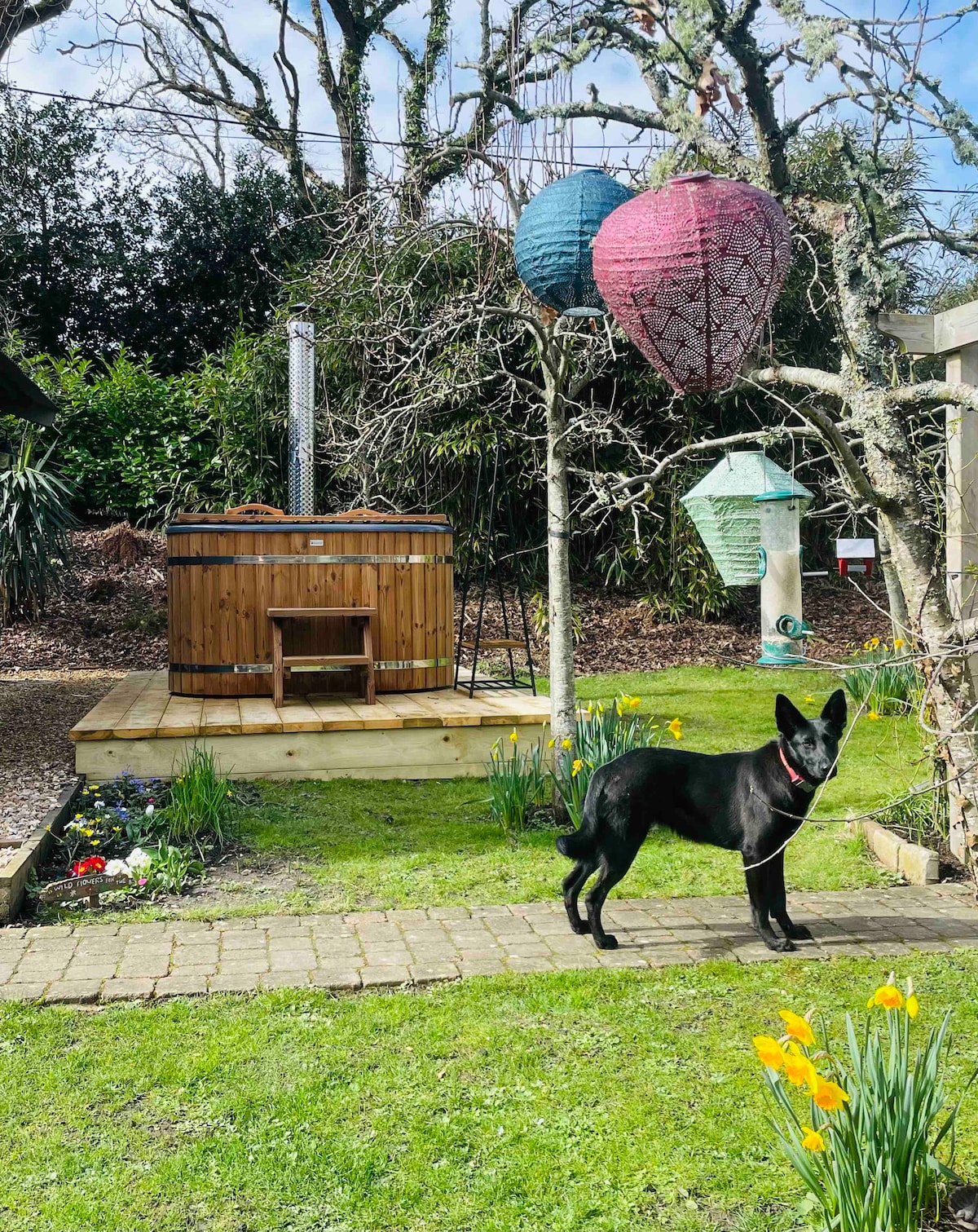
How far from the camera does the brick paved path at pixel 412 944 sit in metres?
3.32

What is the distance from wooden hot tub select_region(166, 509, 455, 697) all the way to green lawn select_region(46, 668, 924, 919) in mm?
1140

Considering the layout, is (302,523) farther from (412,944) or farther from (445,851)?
(412,944)

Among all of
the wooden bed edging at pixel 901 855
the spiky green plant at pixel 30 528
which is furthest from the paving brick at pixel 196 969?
the spiky green plant at pixel 30 528

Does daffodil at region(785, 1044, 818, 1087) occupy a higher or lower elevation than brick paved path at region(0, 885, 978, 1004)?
higher

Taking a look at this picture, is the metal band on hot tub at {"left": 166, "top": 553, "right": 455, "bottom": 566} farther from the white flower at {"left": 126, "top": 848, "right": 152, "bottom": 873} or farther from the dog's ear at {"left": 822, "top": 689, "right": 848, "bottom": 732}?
the dog's ear at {"left": 822, "top": 689, "right": 848, "bottom": 732}

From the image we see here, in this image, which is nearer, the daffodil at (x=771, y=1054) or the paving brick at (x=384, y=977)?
the daffodil at (x=771, y=1054)

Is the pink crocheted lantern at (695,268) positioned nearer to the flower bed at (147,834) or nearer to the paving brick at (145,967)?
the paving brick at (145,967)

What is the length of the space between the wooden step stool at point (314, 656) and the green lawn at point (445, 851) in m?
0.78

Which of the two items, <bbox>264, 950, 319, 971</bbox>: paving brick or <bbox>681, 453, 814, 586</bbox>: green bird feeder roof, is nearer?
<bbox>264, 950, 319, 971</bbox>: paving brick

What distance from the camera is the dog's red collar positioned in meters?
3.51

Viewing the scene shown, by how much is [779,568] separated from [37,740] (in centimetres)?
448

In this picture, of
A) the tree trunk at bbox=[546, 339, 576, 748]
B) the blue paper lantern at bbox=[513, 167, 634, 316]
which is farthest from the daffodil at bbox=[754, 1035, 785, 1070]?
the tree trunk at bbox=[546, 339, 576, 748]

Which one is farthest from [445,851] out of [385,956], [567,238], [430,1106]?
[567,238]

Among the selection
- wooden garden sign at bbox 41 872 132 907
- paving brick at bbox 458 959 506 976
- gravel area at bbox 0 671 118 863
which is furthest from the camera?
gravel area at bbox 0 671 118 863
